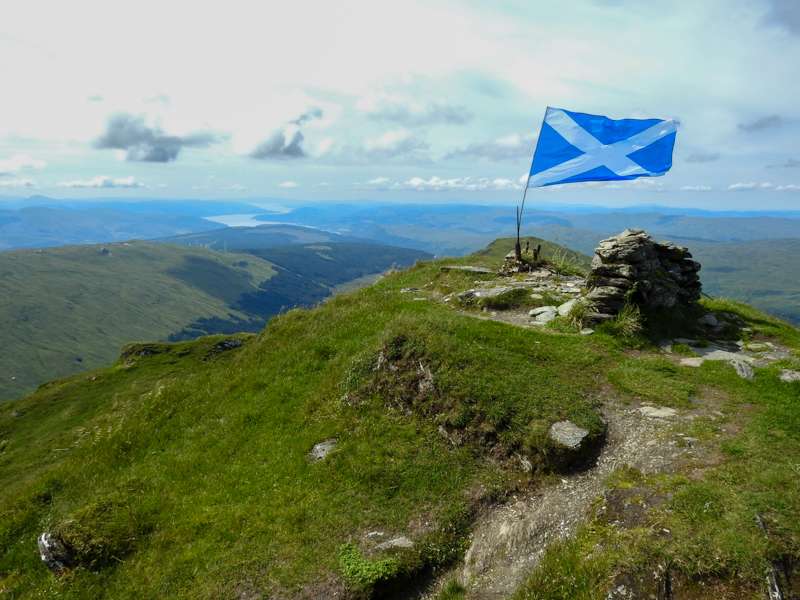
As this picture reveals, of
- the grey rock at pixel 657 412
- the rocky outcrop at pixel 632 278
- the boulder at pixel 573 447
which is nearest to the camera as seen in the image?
the boulder at pixel 573 447

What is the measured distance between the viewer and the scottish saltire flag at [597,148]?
23156 mm

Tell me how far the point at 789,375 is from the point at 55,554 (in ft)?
84.6

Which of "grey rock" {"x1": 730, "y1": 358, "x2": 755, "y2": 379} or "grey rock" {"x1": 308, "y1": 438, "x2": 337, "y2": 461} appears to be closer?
"grey rock" {"x1": 308, "y1": 438, "x2": 337, "y2": 461}

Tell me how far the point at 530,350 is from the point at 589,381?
8.62 ft

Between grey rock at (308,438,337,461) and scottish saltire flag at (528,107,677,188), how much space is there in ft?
55.7

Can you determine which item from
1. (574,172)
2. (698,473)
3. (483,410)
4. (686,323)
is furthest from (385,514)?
(574,172)

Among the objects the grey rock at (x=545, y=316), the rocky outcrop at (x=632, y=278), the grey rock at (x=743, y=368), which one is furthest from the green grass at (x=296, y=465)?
the grey rock at (x=743, y=368)

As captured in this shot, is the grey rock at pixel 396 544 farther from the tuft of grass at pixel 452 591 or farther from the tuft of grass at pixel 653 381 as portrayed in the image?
the tuft of grass at pixel 653 381

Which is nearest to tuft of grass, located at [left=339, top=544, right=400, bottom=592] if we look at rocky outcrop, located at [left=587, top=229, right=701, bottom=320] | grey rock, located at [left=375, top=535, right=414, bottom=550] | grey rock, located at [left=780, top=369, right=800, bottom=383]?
grey rock, located at [left=375, top=535, right=414, bottom=550]

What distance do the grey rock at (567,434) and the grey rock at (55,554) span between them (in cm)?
1577

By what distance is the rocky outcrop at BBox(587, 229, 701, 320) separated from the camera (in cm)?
2181

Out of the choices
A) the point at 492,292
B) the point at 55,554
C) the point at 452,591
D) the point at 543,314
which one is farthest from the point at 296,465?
the point at 492,292

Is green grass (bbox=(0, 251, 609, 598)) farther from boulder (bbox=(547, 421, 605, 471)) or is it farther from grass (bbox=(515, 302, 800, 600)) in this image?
grass (bbox=(515, 302, 800, 600))

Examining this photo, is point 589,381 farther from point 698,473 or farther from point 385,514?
point 385,514
